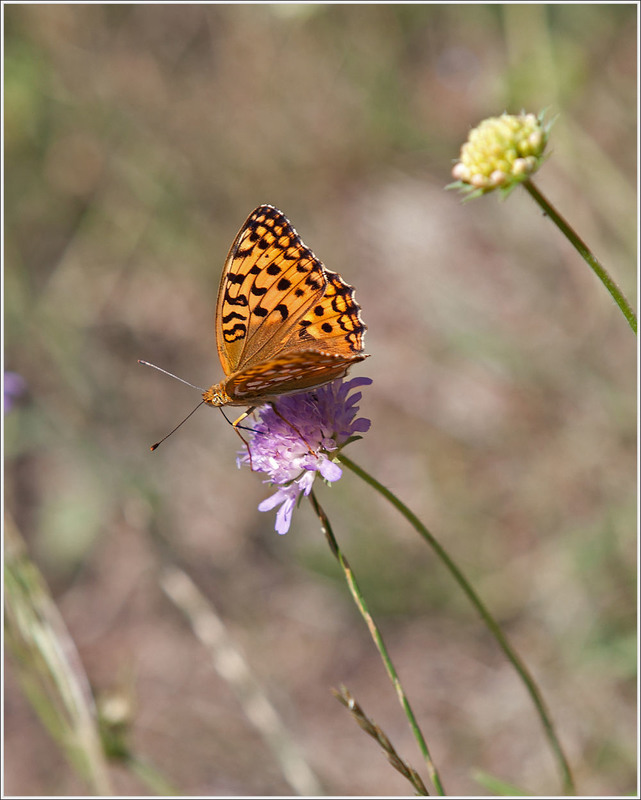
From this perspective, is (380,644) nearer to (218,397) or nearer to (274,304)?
(218,397)

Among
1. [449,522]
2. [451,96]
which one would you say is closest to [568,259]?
[451,96]

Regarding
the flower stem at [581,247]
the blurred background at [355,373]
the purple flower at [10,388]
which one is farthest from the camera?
the blurred background at [355,373]

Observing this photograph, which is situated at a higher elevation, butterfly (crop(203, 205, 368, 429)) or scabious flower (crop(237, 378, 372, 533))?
butterfly (crop(203, 205, 368, 429))

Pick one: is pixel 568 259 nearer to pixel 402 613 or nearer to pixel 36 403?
pixel 402 613

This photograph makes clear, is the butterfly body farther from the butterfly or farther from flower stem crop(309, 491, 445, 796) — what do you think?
flower stem crop(309, 491, 445, 796)

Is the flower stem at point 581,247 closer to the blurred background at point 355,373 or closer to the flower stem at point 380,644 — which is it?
the flower stem at point 380,644

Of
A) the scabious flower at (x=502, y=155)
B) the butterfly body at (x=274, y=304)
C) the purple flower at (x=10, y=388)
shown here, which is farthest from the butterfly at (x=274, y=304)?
→ the purple flower at (x=10, y=388)

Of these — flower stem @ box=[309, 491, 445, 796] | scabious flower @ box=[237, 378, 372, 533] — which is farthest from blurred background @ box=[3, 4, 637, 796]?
flower stem @ box=[309, 491, 445, 796]
